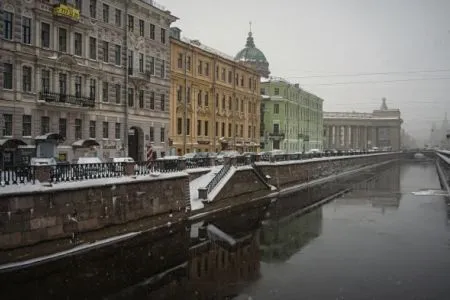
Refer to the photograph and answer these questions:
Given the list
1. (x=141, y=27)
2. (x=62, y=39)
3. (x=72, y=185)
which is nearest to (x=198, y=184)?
(x=72, y=185)

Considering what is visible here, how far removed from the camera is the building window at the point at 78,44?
3597cm

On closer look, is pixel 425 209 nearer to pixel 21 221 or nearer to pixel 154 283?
pixel 154 283

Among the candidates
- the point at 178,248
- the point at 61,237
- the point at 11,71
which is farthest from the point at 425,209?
the point at 11,71

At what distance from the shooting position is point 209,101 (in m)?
56.8

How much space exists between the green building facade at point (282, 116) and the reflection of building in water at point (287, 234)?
159 ft

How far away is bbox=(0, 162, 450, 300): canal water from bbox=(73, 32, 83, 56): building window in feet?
54.0

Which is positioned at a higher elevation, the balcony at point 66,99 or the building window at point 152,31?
the building window at point 152,31

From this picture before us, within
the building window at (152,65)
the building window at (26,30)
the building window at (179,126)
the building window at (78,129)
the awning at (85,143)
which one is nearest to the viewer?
the building window at (26,30)

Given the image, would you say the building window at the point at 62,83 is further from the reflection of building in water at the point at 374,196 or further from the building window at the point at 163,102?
the reflection of building in water at the point at 374,196

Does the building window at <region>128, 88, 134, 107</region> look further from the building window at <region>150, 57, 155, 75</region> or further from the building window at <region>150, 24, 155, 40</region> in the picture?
the building window at <region>150, 24, 155, 40</region>

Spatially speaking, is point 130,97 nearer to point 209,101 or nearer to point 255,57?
point 209,101

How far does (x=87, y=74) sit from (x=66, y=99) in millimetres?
3187

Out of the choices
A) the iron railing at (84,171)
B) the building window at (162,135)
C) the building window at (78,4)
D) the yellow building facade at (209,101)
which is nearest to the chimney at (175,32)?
the yellow building facade at (209,101)

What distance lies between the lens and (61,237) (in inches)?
758
